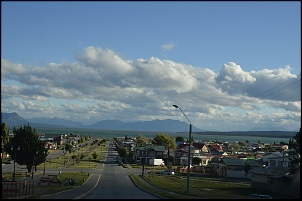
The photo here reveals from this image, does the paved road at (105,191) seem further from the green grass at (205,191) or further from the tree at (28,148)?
the tree at (28,148)

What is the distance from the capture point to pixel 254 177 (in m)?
67.4

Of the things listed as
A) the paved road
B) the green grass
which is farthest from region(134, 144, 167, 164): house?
the green grass

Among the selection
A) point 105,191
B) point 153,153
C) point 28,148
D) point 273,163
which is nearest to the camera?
point 105,191

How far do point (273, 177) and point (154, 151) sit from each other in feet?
249

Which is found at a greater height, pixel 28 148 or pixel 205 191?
pixel 28 148

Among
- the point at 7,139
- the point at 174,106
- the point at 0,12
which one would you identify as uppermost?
the point at 0,12

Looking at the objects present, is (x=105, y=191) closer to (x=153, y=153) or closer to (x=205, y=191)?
(x=205, y=191)

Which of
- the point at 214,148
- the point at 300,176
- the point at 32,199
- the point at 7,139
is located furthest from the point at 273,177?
the point at 214,148

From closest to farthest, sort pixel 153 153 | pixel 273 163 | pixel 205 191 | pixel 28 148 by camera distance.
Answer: pixel 205 191
pixel 28 148
pixel 273 163
pixel 153 153

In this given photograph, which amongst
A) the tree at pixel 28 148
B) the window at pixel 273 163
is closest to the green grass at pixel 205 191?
the window at pixel 273 163

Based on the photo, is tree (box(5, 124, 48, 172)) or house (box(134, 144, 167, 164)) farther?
house (box(134, 144, 167, 164))

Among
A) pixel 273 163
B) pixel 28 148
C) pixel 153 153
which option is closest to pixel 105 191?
pixel 28 148

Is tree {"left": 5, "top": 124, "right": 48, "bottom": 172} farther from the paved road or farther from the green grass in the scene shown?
the green grass

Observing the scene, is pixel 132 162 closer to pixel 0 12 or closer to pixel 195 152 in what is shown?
pixel 195 152
